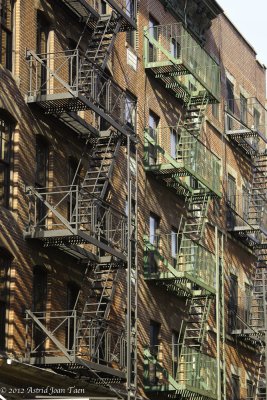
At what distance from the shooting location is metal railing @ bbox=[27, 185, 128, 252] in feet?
108

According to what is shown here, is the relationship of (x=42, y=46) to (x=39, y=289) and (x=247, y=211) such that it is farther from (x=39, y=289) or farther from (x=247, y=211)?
(x=247, y=211)

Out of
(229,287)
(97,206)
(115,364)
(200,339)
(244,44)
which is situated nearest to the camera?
(97,206)

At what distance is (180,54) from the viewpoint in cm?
4553

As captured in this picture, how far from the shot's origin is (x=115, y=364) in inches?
1485

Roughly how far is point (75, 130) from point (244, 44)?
24.1 metres

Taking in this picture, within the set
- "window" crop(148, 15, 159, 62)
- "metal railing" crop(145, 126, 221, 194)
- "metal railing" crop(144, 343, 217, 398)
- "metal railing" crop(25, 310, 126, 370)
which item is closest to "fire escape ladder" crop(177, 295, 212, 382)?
"metal railing" crop(144, 343, 217, 398)

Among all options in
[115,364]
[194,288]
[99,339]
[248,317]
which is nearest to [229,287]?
[248,317]

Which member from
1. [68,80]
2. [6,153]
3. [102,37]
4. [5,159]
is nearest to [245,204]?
[102,37]

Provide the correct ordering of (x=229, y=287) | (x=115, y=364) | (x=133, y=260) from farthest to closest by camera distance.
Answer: (x=229, y=287) < (x=133, y=260) < (x=115, y=364)

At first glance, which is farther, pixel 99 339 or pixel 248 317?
pixel 248 317

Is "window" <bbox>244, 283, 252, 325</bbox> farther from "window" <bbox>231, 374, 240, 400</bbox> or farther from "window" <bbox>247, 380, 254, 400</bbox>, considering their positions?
"window" <bbox>247, 380, 254, 400</bbox>

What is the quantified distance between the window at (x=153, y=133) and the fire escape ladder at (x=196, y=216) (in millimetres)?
3083

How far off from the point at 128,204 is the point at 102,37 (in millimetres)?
5805

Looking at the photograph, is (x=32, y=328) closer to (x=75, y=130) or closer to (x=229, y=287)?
(x=75, y=130)
